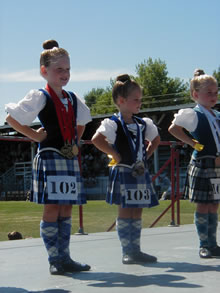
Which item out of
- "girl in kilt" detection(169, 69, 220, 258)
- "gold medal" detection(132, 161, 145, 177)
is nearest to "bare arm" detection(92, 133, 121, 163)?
"gold medal" detection(132, 161, 145, 177)

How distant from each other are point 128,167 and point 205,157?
534 mm

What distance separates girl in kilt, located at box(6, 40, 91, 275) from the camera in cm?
302

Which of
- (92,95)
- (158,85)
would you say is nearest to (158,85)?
(158,85)

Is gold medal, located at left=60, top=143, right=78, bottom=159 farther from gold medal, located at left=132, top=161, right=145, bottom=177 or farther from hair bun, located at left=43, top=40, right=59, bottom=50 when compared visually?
hair bun, located at left=43, top=40, right=59, bottom=50

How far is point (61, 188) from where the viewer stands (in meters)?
3.03

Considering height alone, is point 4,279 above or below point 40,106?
below

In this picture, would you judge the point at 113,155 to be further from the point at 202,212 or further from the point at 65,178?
the point at 202,212

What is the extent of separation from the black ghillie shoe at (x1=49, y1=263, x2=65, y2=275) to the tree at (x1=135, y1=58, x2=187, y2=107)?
46484mm

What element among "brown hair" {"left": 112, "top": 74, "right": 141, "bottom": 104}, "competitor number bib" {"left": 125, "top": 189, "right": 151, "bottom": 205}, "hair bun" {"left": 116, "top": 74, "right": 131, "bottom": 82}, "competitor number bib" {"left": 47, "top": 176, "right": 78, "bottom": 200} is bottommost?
"competitor number bib" {"left": 125, "top": 189, "right": 151, "bottom": 205}

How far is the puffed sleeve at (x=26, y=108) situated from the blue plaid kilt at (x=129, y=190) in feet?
2.27

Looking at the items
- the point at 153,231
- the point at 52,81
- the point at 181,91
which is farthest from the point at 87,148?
the point at 52,81

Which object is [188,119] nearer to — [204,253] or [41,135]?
[204,253]

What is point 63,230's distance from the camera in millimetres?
3137

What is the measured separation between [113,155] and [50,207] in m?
0.55
